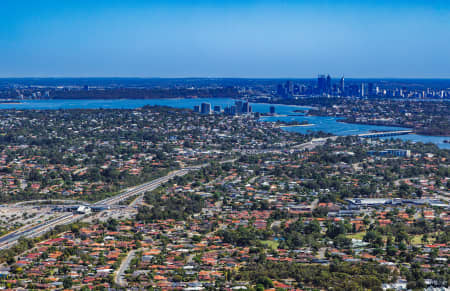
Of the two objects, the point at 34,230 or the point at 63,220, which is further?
the point at 63,220

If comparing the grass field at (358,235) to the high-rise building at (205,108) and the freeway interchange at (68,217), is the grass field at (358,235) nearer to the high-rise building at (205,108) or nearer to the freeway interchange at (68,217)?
the freeway interchange at (68,217)

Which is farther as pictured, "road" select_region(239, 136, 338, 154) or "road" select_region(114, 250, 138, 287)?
"road" select_region(239, 136, 338, 154)

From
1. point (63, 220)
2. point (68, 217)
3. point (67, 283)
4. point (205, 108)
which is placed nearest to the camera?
point (67, 283)

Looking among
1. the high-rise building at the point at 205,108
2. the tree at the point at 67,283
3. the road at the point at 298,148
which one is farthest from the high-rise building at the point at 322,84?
the tree at the point at 67,283

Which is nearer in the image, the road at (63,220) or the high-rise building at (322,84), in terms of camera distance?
the road at (63,220)

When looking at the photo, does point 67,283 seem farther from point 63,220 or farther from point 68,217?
point 68,217

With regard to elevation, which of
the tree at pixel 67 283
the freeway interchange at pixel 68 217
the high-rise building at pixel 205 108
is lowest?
the freeway interchange at pixel 68 217

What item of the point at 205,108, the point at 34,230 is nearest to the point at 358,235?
the point at 34,230

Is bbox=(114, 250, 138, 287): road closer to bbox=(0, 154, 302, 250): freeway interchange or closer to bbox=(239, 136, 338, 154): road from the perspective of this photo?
bbox=(0, 154, 302, 250): freeway interchange

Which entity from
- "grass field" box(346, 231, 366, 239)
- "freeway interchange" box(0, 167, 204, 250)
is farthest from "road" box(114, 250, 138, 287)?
"grass field" box(346, 231, 366, 239)

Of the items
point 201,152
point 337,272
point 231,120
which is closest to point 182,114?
point 231,120

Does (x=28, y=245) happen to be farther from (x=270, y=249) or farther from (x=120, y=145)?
(x=120, y=145)

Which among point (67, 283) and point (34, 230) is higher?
point (67, 283)
